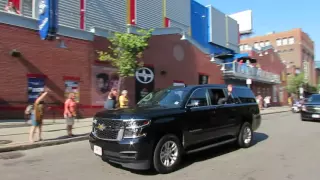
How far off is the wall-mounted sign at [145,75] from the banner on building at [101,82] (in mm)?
1826

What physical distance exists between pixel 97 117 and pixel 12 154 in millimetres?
3412

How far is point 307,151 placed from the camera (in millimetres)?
9336

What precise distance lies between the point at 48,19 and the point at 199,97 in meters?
9.89

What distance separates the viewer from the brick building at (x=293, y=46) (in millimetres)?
92625

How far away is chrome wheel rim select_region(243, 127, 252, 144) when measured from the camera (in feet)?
31.9

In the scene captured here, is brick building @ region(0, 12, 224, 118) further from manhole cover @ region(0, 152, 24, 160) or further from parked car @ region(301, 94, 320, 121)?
parked car @ region(301, 94, 320, 121)

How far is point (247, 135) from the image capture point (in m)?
9.90

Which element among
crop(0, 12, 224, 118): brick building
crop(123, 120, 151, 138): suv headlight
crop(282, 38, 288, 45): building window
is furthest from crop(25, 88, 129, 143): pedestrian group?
crop(282, 38, 288, 45): building window

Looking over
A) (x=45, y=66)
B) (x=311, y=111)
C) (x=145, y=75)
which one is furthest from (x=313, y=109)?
(x=45, y=66)

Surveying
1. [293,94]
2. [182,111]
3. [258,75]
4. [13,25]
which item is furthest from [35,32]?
[293,94]

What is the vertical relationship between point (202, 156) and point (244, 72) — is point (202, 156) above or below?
below

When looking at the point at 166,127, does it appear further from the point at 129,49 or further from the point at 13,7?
the point at 13,7

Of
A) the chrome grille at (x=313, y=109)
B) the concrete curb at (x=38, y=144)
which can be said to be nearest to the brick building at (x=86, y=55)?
the concrete curb at (x=38, y=144)

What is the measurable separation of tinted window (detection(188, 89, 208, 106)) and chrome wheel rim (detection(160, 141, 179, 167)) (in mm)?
1168
